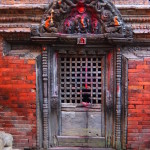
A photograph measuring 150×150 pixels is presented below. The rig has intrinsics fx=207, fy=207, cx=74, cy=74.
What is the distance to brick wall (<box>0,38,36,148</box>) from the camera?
441 centimetres

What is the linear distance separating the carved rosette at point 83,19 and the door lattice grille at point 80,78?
0.66 m

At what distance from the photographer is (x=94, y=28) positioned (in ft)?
14.4

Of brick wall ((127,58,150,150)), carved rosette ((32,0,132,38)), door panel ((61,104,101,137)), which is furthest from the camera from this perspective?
door panel ((61,104,101,137))

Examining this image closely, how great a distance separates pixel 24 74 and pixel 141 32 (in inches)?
102

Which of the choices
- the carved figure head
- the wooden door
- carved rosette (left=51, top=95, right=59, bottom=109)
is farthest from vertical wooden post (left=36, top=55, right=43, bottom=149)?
the carved figure head

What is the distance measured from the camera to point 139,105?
4.38m

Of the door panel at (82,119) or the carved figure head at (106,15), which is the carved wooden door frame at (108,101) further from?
the carved figure head at (106,15)

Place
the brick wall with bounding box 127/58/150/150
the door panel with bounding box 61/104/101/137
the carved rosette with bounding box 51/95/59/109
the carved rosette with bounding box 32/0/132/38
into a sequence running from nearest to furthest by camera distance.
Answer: the carved rosette with bounding box 32/0/132/38
the brick wall with bounding box 127/58/150/150
the carved rosette with bounding box 51/95/59/109
the door panel with bounding box 61/104/101/137

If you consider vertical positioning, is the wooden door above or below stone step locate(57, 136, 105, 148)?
above

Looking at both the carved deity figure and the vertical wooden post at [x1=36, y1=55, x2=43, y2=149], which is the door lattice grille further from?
the carved deity figure

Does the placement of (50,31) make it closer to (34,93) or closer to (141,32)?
(34,93)

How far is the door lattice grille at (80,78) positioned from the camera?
461cm

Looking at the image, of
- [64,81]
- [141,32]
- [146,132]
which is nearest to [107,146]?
[146,132]

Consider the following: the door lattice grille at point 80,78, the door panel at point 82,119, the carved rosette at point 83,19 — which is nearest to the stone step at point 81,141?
the door panel at point 82,119
